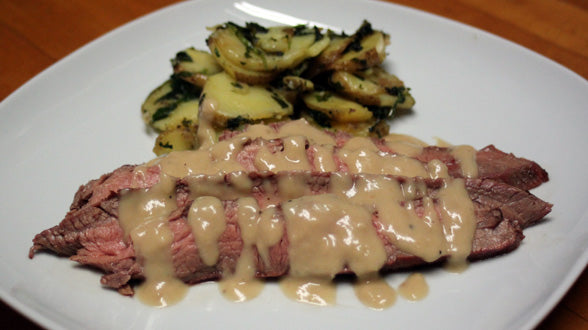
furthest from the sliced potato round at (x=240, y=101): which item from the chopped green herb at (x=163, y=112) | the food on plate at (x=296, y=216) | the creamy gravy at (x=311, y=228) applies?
the creamy gravy at (x=311, y=228)

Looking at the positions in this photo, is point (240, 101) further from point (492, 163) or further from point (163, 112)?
point (492, 163)

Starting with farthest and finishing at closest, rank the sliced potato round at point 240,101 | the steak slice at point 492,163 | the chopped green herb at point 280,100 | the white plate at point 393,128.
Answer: the chopped green herb at point 280,100 → the sliced potato round at point 240,101 → the steak slice at point 492,163 → the white plate at point 393,128

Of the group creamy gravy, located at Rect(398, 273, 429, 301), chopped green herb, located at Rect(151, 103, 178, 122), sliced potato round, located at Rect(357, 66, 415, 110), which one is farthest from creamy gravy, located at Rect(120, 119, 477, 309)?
sliced potato round, located at Rect(357, 66, 415, 110)

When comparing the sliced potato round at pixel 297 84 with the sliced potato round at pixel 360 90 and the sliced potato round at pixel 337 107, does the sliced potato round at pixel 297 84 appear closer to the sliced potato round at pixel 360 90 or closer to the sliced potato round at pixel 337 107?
the sliced potato round at pixel 337 107

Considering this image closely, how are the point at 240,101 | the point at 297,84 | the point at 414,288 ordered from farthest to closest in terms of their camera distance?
the point at 297,84, the point at 240,101, the point at 414,288

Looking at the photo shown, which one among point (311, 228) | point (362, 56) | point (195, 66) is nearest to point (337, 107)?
point (362, 56)

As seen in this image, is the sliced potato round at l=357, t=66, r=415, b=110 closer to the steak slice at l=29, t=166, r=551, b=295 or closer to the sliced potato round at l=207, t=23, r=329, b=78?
the sliced potato round at l=207, t=23, r=329, b=78

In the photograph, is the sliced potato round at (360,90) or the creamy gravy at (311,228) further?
the sliced potato round at (360,90)
